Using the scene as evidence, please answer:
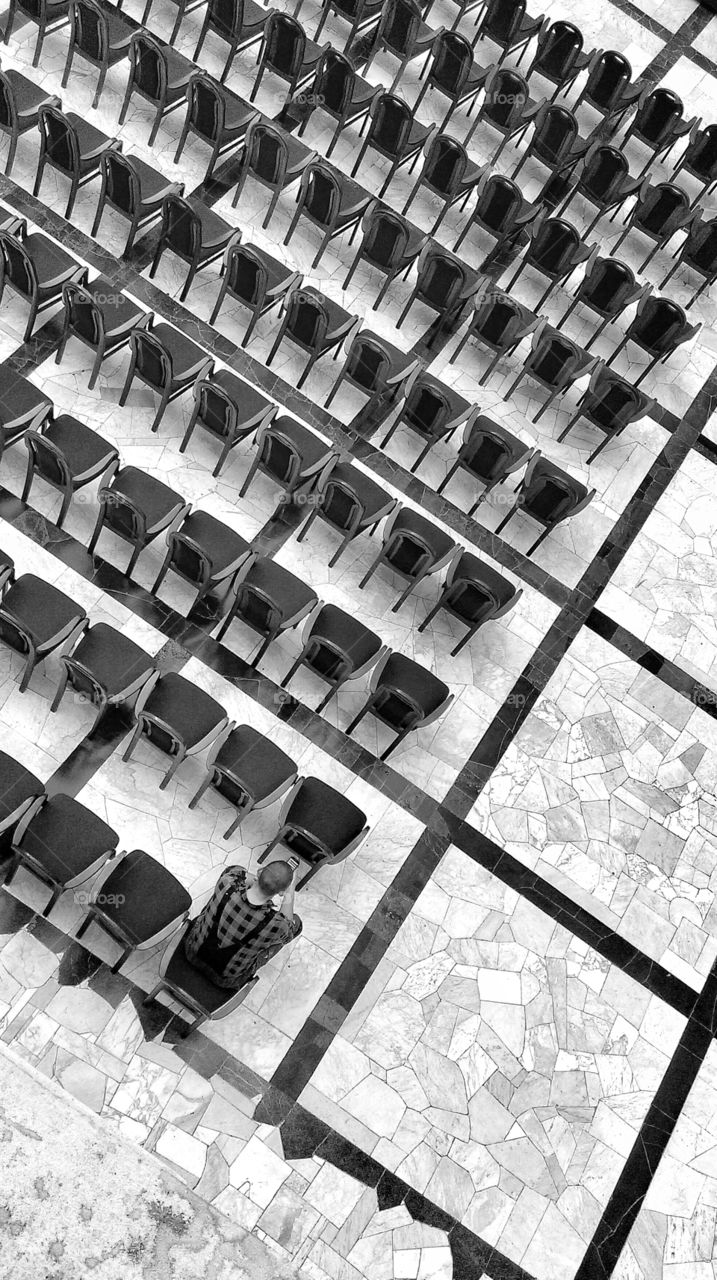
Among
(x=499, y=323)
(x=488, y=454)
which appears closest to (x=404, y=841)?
(x=488, y=454)

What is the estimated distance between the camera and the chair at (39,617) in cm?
745

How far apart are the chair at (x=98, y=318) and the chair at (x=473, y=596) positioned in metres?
2.93

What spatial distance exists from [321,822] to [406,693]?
1.05 metres

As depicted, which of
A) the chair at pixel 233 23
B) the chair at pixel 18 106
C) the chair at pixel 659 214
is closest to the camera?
the chair at pixel 18 106

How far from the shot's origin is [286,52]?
10.3 metres

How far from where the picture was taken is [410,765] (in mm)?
8391

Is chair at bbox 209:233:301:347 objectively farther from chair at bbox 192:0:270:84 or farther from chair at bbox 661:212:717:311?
chair at bbox 661:212:717:311

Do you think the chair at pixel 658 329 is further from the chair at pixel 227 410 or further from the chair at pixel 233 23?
the chair at pixel 233 23

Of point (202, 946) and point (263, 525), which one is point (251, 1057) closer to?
point (202, 946)

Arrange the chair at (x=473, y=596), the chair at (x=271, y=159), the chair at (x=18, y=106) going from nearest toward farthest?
the chair at (x=473, y=596), the chair at (x=18, y=106), the chair at (x=271, y=159)

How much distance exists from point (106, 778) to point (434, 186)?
6010mm

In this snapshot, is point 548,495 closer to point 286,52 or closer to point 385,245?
point 385,245

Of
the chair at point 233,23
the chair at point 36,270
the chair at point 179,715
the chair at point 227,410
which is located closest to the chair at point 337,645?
the chair at point 179,715

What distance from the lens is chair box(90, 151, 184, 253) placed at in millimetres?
8945
